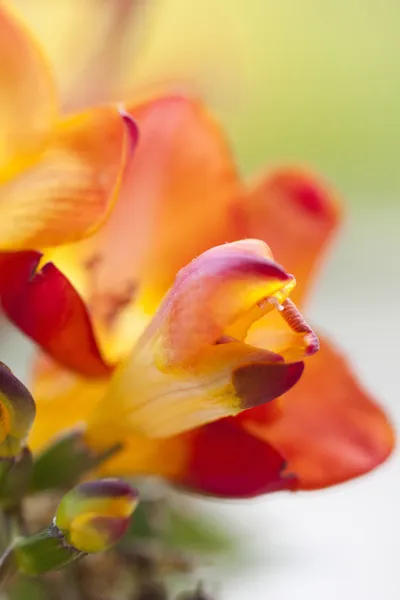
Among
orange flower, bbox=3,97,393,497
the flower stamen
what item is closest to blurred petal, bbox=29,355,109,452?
orange flower, bbox=3,97,393,497

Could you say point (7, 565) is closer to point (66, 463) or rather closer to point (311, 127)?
point (66, 463)

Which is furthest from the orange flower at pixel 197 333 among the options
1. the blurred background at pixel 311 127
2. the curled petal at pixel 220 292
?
the blurred background at pixel 311 127

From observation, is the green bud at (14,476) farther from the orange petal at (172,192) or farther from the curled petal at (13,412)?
the orange petal at (172,192)

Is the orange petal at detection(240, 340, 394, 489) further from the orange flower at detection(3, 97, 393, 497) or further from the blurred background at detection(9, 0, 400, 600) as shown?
the blurred background at detection(9, 0, 400, 600)

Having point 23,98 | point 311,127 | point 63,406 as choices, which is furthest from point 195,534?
point 311,127

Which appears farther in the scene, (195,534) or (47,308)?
(195,534)

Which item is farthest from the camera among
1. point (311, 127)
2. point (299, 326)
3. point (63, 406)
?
point (311, 127)

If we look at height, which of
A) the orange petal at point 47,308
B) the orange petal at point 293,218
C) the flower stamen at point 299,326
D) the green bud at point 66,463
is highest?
the flower stamen at point 299,326
